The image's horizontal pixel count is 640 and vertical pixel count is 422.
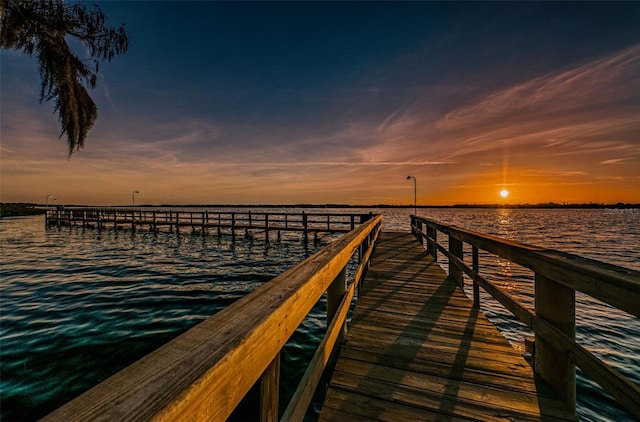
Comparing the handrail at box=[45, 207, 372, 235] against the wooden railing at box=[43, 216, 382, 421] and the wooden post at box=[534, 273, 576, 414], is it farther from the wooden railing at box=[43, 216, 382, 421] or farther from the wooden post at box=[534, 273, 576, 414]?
the wooden railing at box=[43, 216, 382, 421]

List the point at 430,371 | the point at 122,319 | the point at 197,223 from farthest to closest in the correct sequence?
the point at 197,223
the point at 122,319
the point at 430,371

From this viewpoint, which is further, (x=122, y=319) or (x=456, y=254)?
(x=122, y=319)

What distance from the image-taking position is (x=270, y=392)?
1074mm

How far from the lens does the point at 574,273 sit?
1.91 meters

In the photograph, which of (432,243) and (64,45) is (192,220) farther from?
(64,45)

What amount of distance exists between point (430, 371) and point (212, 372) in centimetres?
251

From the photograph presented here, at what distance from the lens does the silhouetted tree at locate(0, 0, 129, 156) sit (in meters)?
3.32

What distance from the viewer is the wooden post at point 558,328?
2143mm

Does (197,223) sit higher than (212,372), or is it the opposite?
(212,372)

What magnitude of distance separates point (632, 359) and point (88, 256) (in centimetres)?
1936

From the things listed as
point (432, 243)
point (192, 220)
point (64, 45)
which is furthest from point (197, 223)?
point (64, 45)

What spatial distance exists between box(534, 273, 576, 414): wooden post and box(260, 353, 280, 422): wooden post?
2211mm

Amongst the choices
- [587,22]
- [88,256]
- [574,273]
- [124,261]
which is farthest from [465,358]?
[88,256]

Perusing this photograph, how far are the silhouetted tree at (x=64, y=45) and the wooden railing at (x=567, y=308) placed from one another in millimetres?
5660
